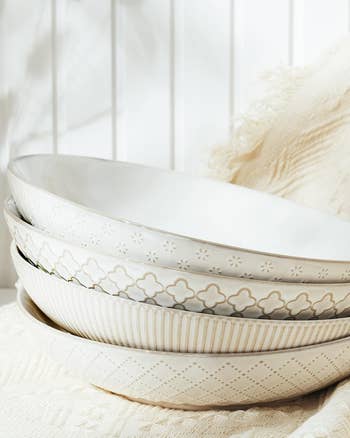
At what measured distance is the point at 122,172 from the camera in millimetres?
991

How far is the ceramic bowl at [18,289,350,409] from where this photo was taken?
0.63 meters

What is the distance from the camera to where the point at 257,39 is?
3.86 feet

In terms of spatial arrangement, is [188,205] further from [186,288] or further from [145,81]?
[186,288]

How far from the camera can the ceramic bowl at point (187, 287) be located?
23.7 inches

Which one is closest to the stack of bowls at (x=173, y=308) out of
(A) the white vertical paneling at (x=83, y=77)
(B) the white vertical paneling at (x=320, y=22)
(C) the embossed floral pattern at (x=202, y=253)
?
(C) the embossed floral pattern at (x=202, y=253)

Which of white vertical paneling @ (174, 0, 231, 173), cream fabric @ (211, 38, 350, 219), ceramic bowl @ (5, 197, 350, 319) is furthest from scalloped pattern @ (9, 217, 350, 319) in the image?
white vertical paneling @ (174, 0, 231, 173)

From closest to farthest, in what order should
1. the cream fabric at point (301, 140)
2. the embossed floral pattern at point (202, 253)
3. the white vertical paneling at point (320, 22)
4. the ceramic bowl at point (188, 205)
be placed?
the embossed floral pattern at point (202, 253)
the ceramic bowl at point (188, 205)
the cream fabric at point (301, 140)
the white vertical paneling at point (320, 22)

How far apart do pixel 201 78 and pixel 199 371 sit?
68cm

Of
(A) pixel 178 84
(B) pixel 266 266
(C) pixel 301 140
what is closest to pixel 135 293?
(B) pixel 266 266

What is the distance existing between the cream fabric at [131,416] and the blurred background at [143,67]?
21.5 inches

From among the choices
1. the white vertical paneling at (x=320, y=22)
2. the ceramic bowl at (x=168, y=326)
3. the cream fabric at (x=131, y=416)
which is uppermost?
the white vertical paneling at (x=320, y=22)

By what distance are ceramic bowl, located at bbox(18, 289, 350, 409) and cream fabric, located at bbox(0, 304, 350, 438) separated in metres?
0.02

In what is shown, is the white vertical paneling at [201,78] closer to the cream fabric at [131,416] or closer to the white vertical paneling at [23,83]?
the white vertical paneling at [23,83]

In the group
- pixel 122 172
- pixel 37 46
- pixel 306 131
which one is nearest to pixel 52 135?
pixel 37 46
